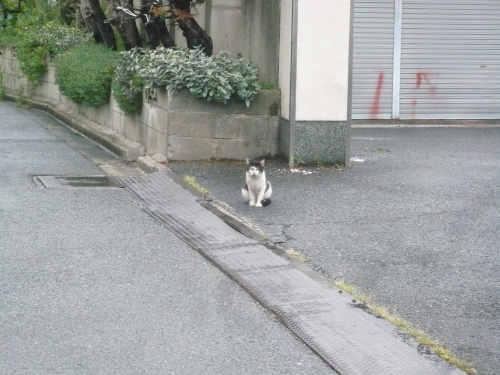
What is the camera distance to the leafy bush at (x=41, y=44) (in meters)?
19.7

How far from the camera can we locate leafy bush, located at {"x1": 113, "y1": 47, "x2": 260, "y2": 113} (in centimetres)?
1227

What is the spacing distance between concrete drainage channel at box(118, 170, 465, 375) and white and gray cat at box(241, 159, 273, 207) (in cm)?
54

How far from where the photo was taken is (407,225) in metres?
9.49

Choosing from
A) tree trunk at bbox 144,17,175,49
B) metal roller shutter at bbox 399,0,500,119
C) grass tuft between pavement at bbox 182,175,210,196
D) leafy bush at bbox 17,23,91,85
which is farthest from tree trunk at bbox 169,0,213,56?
leafy bush at bbox 17,23,91,85

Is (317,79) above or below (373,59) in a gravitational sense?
below

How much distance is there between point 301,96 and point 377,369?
22.9 ft

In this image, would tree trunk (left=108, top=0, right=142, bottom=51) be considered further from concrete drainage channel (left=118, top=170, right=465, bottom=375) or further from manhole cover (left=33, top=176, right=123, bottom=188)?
concrete drainage channel (left=118, top=170, right=465, bottom=375)

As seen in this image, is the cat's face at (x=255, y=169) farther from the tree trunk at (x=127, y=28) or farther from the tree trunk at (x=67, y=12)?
the tree trunk at (x=67, y=12)

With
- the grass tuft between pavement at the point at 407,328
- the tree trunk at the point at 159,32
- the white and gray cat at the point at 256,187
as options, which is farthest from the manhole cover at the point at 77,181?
the grass tuft between pavement at the point at 407,328

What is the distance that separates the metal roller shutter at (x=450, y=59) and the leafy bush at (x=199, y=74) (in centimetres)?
584

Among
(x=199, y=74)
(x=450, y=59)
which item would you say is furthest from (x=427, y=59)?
(x=199, y=74)

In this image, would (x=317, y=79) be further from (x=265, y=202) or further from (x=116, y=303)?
(x=116, y=303)

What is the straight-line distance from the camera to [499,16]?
1852cm

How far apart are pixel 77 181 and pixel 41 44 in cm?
980
